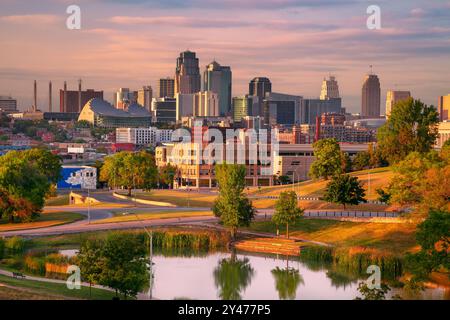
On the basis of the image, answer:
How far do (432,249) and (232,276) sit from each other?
1475 cm

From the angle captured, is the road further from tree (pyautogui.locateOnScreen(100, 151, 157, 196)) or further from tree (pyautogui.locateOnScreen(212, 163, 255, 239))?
tree (pyautogui.locateOnScreen(100, 151, 157, 196))

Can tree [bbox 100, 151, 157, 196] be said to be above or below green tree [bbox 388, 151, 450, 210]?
below

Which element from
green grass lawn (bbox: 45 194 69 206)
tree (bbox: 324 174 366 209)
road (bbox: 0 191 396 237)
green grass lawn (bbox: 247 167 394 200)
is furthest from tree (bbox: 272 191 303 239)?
green grass lawn (bbox: 45 194 69 206)

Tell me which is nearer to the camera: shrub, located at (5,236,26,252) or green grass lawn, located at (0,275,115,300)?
green grass lawn, located at (0,275,115,300)

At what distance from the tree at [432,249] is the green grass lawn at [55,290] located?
59.6 ft

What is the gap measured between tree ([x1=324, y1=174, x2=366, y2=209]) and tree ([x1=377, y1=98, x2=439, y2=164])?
88.2ft

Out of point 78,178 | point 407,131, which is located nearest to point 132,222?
point 407,131

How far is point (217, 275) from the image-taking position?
206ft

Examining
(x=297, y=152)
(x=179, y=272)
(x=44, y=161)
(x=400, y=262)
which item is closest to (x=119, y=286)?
(x=179, y=272)

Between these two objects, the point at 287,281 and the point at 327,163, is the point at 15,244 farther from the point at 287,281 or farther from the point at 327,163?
the point at 327,163

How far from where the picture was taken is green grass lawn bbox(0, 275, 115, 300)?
4984 cm

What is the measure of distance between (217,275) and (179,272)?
2657mm

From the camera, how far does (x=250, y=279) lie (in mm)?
61812
